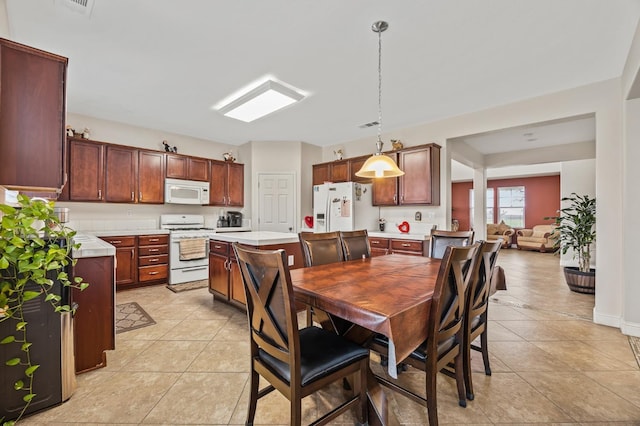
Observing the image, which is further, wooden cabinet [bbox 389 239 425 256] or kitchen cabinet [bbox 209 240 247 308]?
wooden cabinet [bbox 389 239 425 256]

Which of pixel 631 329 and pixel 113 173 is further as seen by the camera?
pixel 113 173

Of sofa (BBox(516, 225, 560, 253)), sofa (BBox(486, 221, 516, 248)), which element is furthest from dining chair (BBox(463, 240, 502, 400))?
sofa (BBox(486, 221, 516, 248))

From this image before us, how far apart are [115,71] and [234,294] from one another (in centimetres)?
272

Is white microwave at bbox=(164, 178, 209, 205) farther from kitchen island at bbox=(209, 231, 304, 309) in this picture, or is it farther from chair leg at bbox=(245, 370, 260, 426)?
chair leg at bbox=(245, 370, 260, 426)

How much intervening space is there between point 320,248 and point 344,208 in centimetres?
239

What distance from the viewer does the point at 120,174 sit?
14.4 ft

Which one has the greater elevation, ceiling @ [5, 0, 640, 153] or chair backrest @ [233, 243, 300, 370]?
ceiling @ [5, 0, 640, 153]

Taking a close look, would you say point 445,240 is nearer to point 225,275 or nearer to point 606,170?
point 606,170

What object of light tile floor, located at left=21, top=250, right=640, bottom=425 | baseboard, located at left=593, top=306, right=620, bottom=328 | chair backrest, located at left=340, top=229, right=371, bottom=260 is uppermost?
chair backrest, located at left=340, top=229, right=371, bottom=260

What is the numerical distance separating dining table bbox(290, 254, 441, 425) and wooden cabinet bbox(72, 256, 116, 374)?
4.60ft

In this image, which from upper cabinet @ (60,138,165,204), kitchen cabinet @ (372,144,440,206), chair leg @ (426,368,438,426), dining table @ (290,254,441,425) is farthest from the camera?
kitchen cabinet @ (372,144,440,206)

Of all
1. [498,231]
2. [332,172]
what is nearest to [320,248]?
[332,172]

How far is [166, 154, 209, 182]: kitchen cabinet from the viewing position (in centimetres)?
484

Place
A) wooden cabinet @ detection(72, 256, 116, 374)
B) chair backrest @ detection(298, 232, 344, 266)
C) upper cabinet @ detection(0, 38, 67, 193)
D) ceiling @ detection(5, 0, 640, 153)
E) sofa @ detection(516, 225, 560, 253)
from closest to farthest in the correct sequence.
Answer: upper cabinet @ detection(0, 38, 67, 193)
wooden cabinet @ detection(72, 256, 116, 374)
ceiling @ detection(5, 0, 640, 153)
chair backrest @ detection(298, 232, 344, 266)
sofa @ detection(516, 225, 560, 253)
